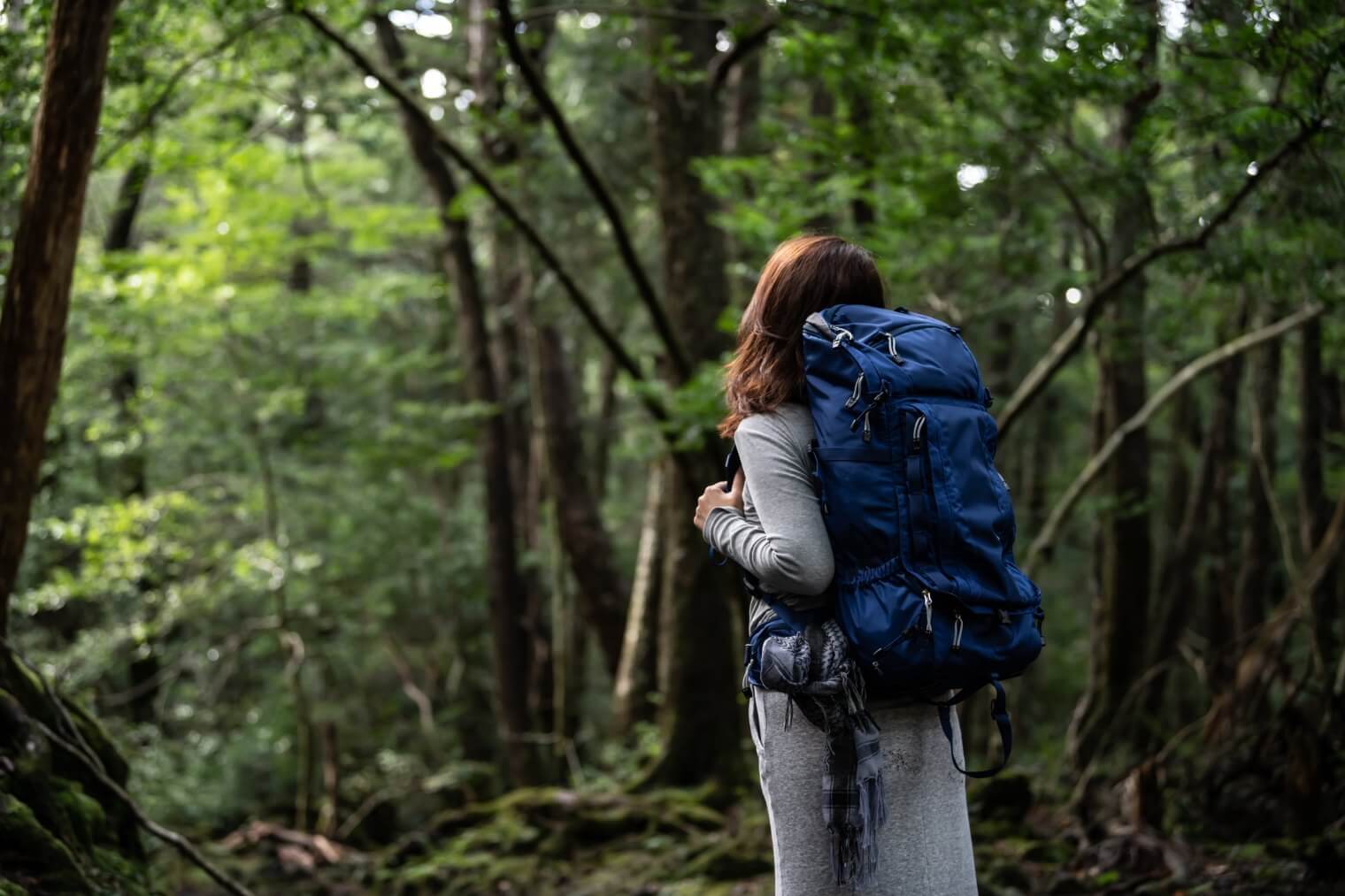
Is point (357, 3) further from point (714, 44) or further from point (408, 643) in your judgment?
point (408, 643)

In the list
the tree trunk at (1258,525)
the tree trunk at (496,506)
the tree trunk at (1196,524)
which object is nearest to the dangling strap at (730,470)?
the tree trunk at (1258,525)

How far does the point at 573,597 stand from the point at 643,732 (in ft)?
22.0

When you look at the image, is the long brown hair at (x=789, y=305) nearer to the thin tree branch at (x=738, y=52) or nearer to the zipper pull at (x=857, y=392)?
the zipper pull at (x=857, y=392)

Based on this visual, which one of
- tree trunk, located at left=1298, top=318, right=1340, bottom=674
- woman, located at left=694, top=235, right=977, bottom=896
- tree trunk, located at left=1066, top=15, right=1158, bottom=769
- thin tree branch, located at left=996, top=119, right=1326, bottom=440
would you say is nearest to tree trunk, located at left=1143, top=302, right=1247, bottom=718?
tree trunk, located at left=1066, top=15, right=1158, bottom=769

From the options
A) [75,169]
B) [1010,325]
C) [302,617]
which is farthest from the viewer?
[302,617]

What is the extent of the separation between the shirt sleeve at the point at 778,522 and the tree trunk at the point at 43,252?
2.99 m

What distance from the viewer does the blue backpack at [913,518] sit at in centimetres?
227

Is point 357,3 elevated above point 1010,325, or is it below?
above

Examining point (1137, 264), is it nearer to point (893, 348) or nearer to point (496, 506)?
point (893, 348)

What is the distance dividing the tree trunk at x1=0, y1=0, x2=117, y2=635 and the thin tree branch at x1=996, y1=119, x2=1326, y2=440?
175 inches

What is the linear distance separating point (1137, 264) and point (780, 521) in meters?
3.86

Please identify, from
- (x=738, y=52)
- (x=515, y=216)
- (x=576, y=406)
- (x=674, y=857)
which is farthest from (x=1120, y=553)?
(x=515, y=216)

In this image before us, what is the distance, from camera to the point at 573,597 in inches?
674

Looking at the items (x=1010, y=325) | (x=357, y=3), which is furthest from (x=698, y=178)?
(x=1010, y=325)
